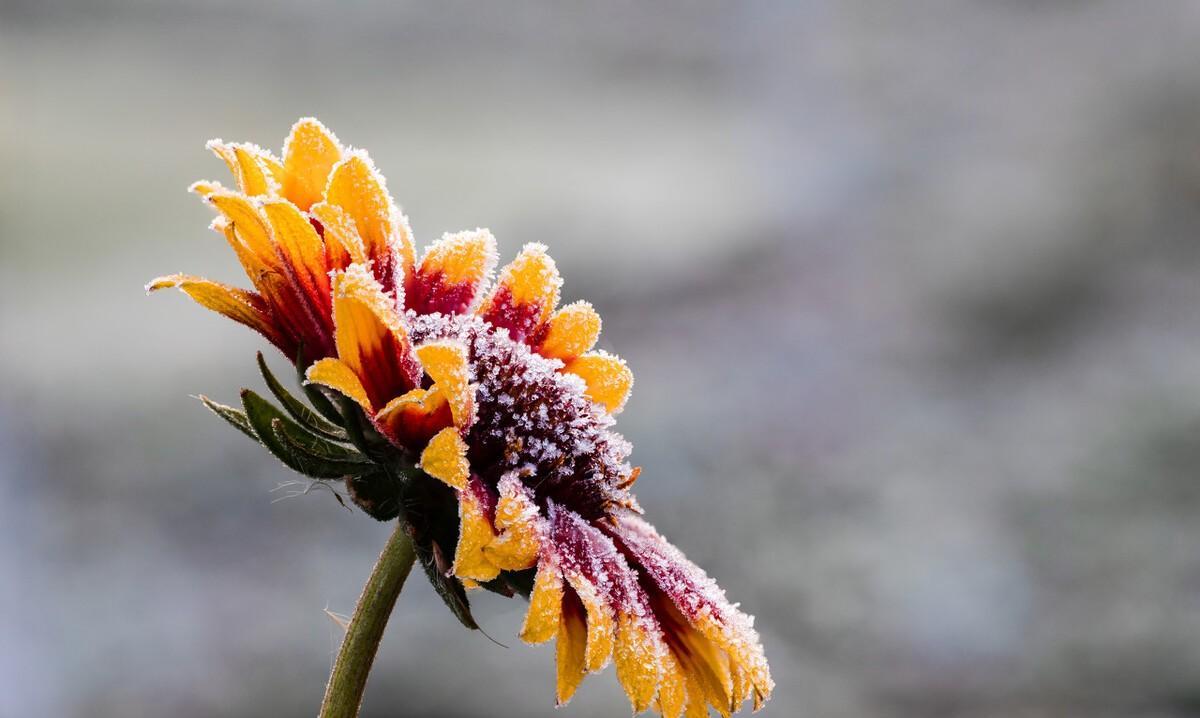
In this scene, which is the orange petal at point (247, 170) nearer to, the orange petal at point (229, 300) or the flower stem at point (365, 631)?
the orange petal at point (229, 300)

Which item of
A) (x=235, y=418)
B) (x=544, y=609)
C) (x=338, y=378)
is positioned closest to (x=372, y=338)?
(x=338, y=378)

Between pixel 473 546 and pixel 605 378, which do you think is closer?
Result: pixel 473 546

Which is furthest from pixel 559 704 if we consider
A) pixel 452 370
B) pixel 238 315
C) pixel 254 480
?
pixel 254 480

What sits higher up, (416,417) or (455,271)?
(455,271)

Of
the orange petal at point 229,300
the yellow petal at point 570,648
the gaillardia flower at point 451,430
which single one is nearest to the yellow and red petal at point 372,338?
the gaillardia flower at point 451,430

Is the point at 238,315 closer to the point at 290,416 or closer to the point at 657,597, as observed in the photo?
the point at 290,416

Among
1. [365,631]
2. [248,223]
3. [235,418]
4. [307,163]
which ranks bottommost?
[365,631]

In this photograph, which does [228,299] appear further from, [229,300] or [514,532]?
[514,532]
